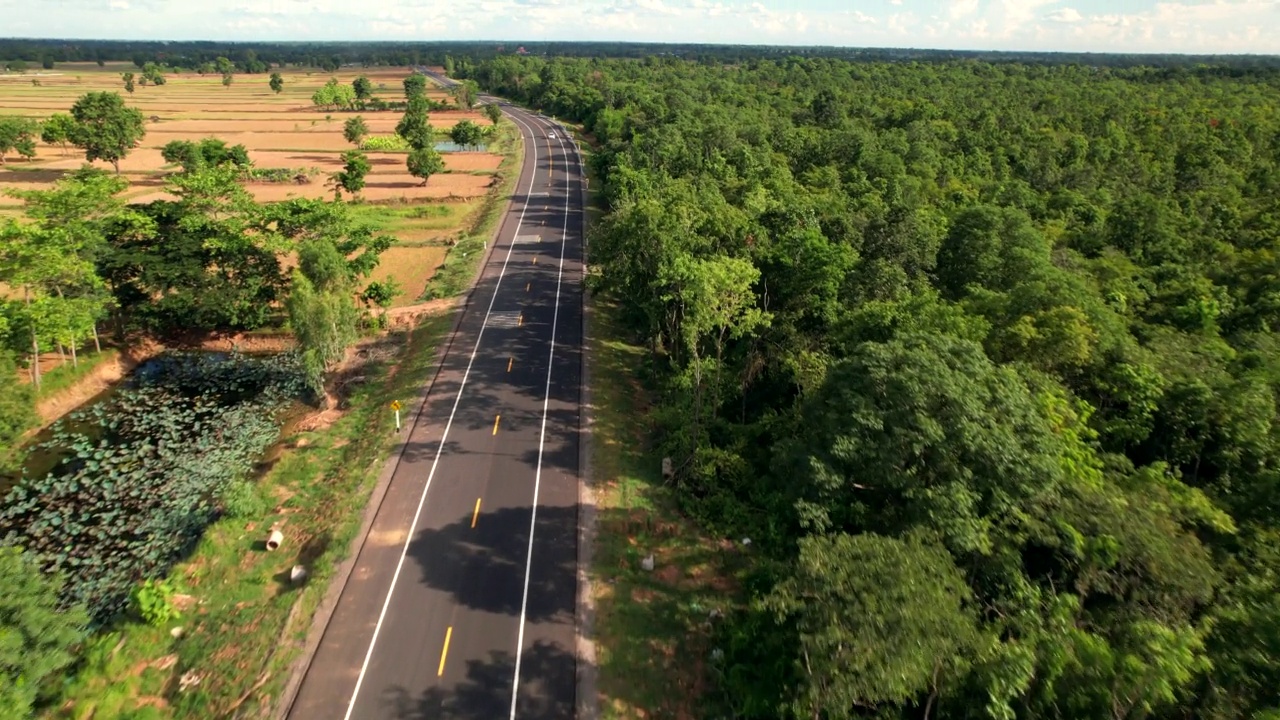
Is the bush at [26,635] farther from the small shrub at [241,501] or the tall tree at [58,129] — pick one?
the tall tree at [58,129]

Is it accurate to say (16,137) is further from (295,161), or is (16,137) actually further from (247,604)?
(247,604)

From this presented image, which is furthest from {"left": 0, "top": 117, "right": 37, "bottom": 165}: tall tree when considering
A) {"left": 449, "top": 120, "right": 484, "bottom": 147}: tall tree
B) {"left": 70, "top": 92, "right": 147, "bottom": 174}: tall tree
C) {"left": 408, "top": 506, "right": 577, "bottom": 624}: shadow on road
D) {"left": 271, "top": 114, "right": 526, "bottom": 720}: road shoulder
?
{"left": 408, "top": 506, "right": 577, "bottom": 624}: shadow on road

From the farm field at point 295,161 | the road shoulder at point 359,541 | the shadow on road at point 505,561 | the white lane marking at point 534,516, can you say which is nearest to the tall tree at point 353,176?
the farm field at point 295,161

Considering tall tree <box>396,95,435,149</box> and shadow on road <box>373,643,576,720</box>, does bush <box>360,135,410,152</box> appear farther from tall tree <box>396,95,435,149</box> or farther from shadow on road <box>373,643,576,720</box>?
shadow on road <box>373,643,576,720</box>

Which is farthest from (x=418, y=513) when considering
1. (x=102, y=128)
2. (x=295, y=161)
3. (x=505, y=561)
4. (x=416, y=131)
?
(x=295, y=161)

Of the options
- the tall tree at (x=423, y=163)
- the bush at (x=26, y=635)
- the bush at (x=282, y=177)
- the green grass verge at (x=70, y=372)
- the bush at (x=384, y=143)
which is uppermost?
the bush at (x=384, y=143)
